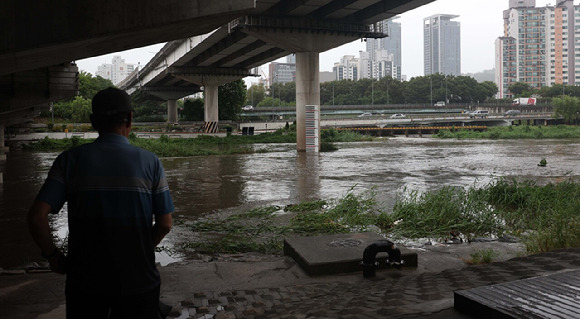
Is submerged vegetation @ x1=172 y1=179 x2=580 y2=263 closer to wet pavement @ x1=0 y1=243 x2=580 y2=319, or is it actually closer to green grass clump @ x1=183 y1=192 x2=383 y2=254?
green grass clump @ x1=183 y1=192 x2=383 y2=254

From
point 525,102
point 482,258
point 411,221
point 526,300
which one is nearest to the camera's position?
point 526,300

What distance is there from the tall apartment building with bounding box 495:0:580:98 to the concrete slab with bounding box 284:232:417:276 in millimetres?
174429

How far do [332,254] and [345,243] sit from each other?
66cm

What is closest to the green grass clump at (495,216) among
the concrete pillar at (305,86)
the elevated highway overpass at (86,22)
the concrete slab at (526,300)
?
the concrete slab at (526,300)

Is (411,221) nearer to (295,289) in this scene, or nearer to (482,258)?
(482,258)

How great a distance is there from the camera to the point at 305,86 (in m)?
34.4

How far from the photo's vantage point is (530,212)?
31.9ft

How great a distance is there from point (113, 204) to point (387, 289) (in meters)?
3.26

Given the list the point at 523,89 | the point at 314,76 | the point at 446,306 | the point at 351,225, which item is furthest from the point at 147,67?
the point at 523,89

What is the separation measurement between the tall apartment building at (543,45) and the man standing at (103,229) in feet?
586

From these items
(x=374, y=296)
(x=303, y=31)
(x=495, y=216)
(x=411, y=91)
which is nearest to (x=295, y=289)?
(x=374, y=296)

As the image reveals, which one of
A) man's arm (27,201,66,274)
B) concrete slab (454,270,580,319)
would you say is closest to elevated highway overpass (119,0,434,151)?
concrete slab (454,270,580,319)

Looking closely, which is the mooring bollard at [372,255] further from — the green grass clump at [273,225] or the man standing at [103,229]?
the man standing at [103,229]

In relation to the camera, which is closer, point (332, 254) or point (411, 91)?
point (332, 254)
